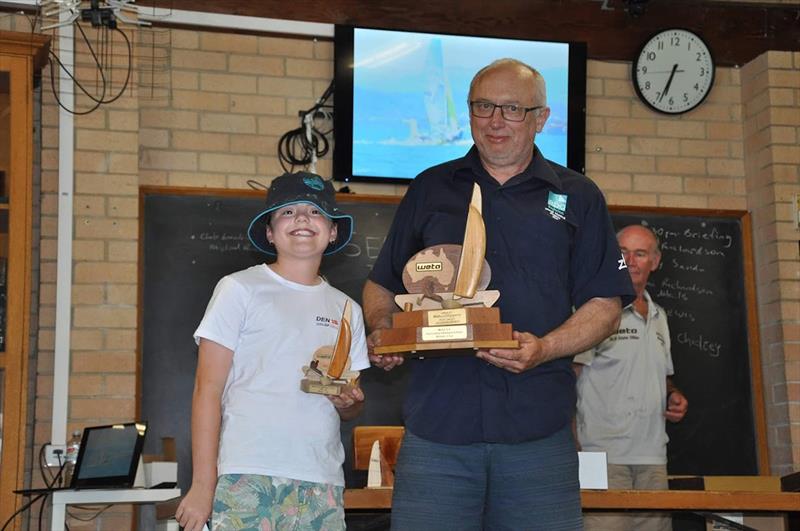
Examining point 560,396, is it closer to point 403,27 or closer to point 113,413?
point 113,413

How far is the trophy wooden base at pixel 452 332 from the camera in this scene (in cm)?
237

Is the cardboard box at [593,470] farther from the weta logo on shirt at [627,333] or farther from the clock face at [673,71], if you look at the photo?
the clock face at [673,71]

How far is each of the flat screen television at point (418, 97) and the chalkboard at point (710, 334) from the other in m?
0.61

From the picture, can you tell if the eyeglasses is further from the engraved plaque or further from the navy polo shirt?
the engraved plaque

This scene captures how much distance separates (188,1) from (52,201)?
111 centimetres

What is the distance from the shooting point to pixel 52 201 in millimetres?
4820

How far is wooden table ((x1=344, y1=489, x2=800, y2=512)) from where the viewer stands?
10.9 ft

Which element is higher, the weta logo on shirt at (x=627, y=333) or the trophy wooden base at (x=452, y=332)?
the weta logo on shirt at (x=627, y=333)

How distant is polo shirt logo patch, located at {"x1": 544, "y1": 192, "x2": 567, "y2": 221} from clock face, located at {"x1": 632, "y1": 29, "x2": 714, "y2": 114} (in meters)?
3.13

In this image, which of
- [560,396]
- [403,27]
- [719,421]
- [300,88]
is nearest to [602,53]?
[403,27]

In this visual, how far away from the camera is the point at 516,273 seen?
2.56 metres

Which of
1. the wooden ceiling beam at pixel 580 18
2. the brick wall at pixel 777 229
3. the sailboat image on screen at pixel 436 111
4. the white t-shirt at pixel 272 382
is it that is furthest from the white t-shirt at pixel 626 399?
the white t-shirt at pixel 272 382

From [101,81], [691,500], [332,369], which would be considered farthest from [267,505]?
[101,81]

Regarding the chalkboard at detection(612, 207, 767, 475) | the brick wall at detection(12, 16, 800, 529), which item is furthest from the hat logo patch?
the chalkboard at detection(612, 207, 767, 475)
